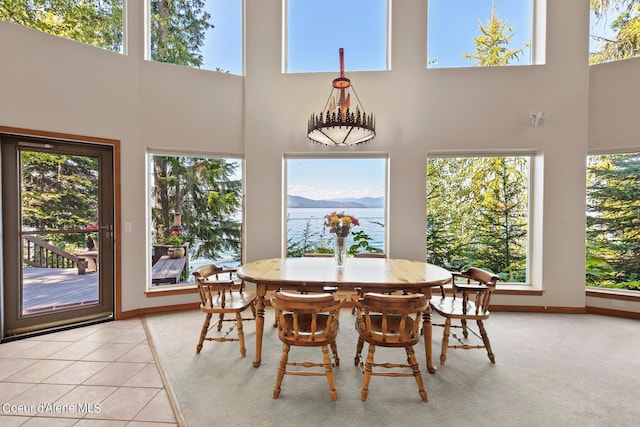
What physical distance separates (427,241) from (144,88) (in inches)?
169

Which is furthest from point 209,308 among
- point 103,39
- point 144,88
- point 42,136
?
point 103,39

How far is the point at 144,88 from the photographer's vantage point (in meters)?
3.94

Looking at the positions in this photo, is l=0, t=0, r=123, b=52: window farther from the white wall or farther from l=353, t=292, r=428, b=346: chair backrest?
l=353, t=292, r=428, b=346: chair backrest

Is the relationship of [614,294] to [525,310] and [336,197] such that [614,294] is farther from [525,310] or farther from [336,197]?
[336,197]

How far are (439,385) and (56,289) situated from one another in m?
4.15

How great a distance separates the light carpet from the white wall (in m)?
1.21

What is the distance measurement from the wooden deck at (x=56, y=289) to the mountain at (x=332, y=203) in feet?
8.66

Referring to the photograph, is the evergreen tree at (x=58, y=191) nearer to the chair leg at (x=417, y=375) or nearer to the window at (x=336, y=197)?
the window at (x=336, y=197)

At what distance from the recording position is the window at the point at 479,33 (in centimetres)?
426

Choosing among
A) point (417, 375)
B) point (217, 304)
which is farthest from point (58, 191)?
point (417, 375)

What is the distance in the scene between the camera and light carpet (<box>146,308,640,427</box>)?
200 cm

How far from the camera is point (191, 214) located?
436 centimetres

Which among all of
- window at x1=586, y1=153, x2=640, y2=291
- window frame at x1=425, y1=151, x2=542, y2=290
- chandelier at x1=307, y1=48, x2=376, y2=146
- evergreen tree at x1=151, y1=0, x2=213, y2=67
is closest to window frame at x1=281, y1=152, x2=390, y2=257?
window frame at x1=425, y1=151, x2=542, y2=290

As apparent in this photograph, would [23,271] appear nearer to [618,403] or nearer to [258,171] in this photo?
[258,171]
